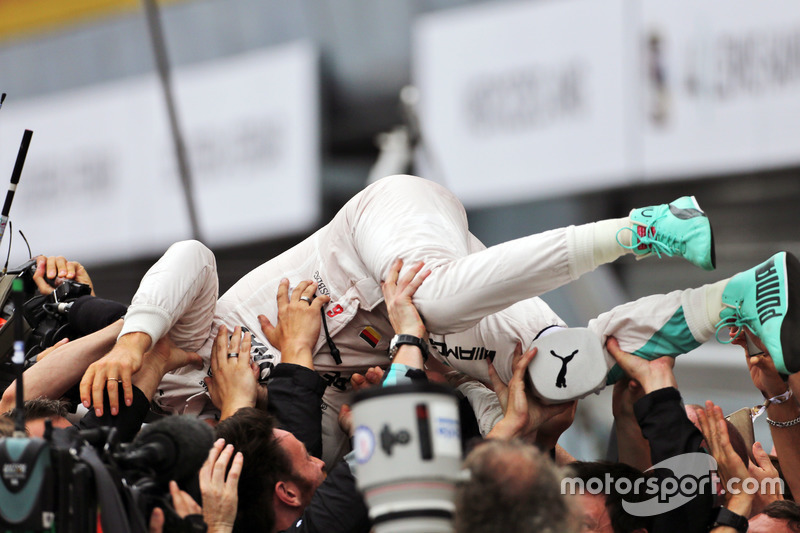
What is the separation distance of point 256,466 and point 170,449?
474 mm

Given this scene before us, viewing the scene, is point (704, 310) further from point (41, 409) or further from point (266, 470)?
point (41, 409)

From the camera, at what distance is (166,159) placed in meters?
6.86

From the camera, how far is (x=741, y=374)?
3385mm

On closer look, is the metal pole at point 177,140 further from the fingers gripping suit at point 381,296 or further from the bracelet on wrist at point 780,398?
the bracelet on wrist at point 780,398

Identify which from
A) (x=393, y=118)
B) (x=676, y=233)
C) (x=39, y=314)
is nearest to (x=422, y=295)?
(x=676, y=233)

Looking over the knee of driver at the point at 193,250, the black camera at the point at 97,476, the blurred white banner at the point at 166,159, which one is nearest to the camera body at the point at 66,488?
the black camera at the point at 97,476

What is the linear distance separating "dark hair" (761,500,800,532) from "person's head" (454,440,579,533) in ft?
3.12

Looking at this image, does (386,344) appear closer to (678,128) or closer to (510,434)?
(510,434)

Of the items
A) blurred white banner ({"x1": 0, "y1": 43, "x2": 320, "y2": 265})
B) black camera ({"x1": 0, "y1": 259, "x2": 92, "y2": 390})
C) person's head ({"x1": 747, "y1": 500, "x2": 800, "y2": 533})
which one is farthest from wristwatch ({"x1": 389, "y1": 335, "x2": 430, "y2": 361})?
blurred white banner ({"x1": 0, "y1": 43, "x2": 320, "y2": 265})

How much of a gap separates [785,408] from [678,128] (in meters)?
3.38

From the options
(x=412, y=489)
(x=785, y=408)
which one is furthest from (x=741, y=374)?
(x=412, y=489)

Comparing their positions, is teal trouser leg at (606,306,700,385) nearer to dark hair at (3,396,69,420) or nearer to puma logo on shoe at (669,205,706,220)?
puma logo on shoe at (669,205,706,220)

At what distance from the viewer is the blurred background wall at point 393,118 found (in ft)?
17.5

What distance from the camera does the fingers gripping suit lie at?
2055 millimetres
